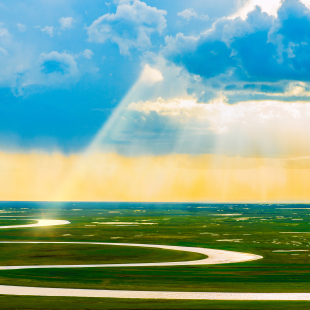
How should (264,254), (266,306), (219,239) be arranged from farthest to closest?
(219,239), (264,254), (266,306)

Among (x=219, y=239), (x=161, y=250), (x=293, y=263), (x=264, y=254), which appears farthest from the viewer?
(x=219, y=239)

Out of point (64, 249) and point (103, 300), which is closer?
point (103, 300)

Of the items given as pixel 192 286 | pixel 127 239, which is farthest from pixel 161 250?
pixel 192 286

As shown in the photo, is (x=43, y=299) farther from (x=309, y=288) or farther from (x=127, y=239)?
(x=127, y=239)

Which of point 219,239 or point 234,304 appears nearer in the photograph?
point 234,304

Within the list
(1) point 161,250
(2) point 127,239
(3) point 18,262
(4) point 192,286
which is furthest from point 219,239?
(4) point 192,286

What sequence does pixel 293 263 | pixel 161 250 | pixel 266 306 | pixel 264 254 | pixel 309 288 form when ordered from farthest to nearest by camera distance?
pixel 161 250 → pixel 264 254 → pixel 293 263 → pixel 309 288 → pixel 266 306

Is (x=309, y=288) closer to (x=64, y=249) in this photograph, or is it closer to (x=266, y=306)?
(x=266, y=306)

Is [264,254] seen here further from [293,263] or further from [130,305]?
[130,305]

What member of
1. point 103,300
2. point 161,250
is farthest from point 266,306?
point 161,250

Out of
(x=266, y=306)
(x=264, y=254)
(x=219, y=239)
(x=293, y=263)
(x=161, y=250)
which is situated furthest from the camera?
(x=219, y=239)
